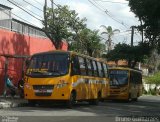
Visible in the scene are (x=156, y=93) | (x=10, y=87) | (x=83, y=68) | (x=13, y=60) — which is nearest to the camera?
(x=83, y=68)

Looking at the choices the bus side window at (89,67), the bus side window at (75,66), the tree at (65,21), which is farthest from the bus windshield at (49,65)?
the tree at (65,21)

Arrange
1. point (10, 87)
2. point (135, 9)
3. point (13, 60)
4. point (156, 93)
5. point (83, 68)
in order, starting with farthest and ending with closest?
point (156, 93), point (13, 60), point (135, 9), point (10, 87), point (83, 68)

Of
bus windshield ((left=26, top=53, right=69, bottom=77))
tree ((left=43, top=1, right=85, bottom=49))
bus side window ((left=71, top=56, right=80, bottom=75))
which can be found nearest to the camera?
bus windshield ((left=26, top=53, right=69, bottom=77))

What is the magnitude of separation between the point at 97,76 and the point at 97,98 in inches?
50.8

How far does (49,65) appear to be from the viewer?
76.5 feet

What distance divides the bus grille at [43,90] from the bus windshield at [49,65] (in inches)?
22.6

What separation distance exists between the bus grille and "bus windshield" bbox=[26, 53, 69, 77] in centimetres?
57

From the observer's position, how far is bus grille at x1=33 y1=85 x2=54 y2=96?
22938 mm

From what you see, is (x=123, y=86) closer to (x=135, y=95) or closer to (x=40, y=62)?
(x=135, y=95)

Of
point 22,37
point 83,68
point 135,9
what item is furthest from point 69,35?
point 83,68

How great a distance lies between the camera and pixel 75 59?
24000 millimetres

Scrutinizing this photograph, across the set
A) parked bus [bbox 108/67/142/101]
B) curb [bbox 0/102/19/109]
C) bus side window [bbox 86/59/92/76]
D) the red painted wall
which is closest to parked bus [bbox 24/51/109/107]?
curb [bbox 0/102/19/109]

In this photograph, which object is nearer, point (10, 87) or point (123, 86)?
point (10, 87)

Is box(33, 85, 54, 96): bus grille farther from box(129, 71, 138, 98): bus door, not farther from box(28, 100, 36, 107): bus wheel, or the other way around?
box(129, 71, 138, 98): bus door
